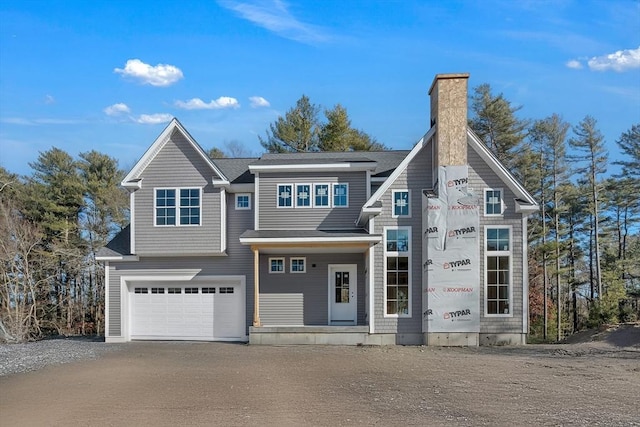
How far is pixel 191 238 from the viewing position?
19.7 metres

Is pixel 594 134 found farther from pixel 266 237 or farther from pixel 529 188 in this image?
pixel 266 237

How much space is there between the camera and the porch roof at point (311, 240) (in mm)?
17906

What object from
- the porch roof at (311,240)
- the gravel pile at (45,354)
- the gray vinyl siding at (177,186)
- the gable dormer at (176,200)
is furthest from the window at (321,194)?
the gravel pile at (45,354)

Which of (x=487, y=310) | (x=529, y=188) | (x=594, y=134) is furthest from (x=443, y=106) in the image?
(x=594, y=134)

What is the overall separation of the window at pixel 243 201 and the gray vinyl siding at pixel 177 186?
3.04 feet

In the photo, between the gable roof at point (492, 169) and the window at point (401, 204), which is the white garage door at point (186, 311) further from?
the window at point (401, 204)

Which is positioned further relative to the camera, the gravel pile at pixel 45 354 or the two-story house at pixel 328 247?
the two-story house at pixel 328 247

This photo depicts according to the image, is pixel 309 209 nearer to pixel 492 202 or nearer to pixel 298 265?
pixel 298 265

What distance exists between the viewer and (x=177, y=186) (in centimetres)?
1989

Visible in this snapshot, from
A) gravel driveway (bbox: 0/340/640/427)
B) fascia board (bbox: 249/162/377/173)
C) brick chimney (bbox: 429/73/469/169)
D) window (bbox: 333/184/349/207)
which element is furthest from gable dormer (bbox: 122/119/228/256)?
brick chimney (bbox: 429/73/469/169)

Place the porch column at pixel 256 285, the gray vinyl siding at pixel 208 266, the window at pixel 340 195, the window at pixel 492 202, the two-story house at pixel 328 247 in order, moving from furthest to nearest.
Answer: the gray vinyl siding at pixel 208 266 < the window at pixel 340 195 < the porch column at pixel 256 285 < the window at pixel 492 202 < the two-story house at pixel 328 247

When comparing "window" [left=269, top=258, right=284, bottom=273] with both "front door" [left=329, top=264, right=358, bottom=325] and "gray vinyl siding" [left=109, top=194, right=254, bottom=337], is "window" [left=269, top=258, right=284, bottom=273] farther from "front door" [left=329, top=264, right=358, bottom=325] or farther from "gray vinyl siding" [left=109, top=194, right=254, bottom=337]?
"front door" [left=329, top=264, right=358, bottom=325]

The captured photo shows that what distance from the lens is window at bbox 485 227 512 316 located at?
17750 millimetres

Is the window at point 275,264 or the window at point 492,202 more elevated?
the window at point 492,202
